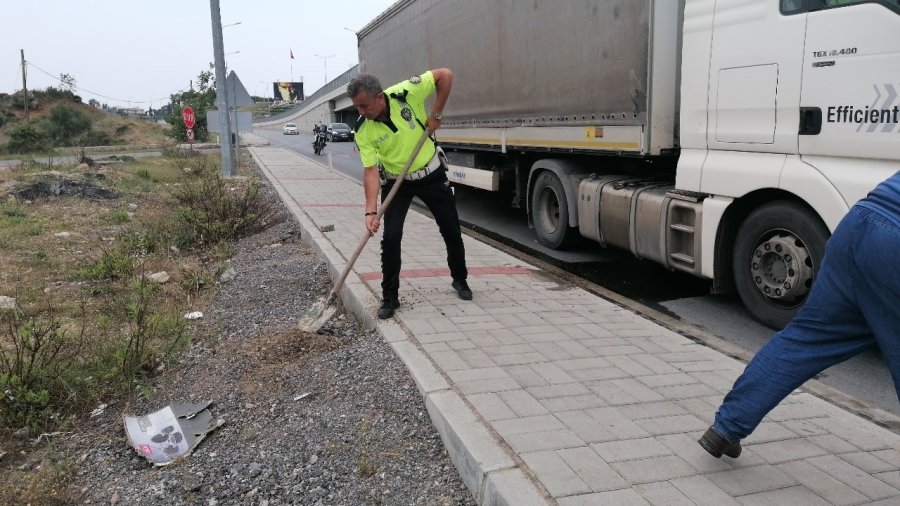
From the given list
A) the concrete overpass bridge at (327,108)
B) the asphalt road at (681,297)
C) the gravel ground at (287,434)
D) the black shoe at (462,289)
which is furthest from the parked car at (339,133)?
the gravel ground at (287,434)

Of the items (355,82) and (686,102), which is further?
(686,102)

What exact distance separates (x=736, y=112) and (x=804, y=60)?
2.11ft

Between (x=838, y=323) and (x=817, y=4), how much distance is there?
2.75m

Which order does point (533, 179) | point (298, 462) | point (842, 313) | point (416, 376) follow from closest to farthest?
1. point (842, 313)
2. point (298, 462)
3. point (416, 376)
4. point (533, 179)

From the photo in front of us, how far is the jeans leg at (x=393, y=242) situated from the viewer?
186 inches

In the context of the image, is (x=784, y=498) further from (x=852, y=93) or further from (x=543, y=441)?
(x=852, y=93)

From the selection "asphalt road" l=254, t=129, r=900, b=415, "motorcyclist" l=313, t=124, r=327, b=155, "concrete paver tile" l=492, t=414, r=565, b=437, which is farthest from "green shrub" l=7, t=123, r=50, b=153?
"concrete paver tile" l=492, t=414, r=565, b=437

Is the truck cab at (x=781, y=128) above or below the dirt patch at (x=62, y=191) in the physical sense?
above

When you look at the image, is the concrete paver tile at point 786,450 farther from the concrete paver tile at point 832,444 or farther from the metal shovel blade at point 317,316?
the metal shovel blade at point 317,316

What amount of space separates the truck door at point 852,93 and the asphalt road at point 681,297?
3.62ft

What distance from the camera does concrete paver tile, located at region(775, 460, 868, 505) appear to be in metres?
2.50

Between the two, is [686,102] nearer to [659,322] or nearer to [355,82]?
[659,322]

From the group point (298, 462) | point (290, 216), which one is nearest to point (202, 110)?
point (290, 216)

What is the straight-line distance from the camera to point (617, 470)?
2641 mm
